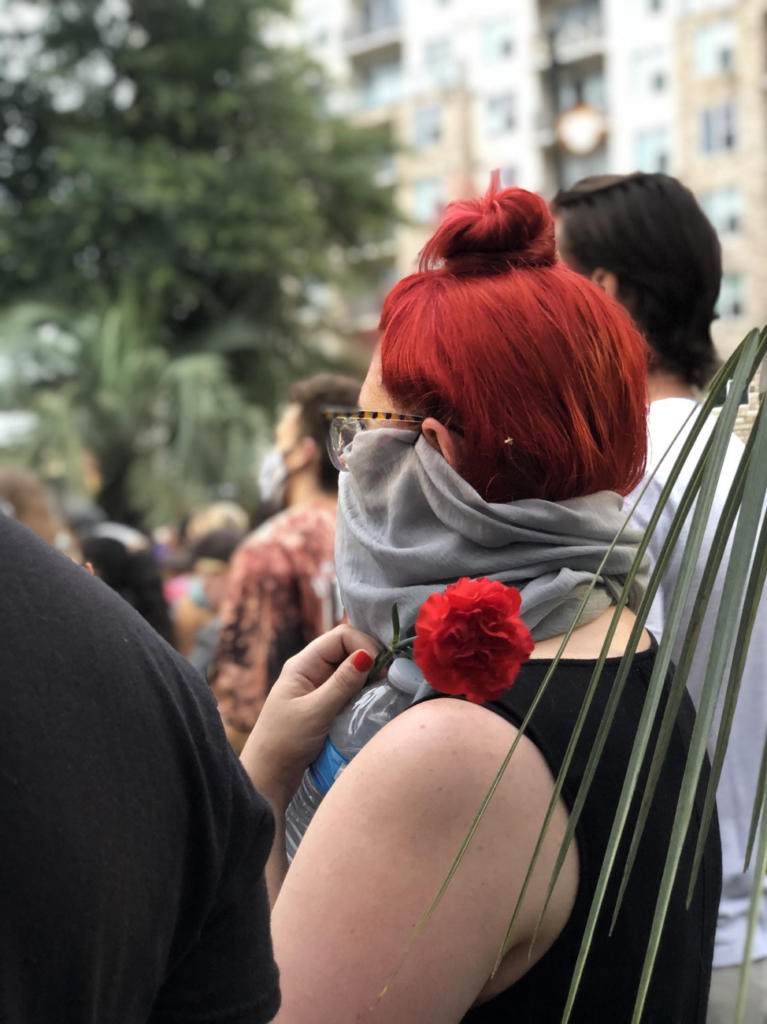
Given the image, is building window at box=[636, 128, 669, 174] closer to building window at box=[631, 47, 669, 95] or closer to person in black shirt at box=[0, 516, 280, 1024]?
building window at box=[631, 47, 669, 95]

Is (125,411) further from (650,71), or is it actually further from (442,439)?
(650,71)

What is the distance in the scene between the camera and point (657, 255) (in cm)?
229

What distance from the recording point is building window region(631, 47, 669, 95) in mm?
35438

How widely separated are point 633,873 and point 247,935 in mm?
496

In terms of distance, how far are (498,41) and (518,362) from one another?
1588 inches

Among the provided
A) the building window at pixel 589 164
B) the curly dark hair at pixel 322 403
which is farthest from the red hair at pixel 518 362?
the building window at pixel 589 164

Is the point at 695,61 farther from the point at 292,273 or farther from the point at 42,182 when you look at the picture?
the point at 42,182

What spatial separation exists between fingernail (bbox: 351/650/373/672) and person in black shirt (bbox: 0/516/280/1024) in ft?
1.60

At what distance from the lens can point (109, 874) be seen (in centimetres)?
87

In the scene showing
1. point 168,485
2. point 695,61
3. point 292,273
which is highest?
point 695,61

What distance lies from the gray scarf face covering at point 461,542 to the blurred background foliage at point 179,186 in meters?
19.5

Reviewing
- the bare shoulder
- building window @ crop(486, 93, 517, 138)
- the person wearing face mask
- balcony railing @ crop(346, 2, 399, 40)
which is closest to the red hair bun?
the bare shoulder

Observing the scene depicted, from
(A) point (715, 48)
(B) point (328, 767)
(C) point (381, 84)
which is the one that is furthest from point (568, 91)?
(B) point (328, 767)

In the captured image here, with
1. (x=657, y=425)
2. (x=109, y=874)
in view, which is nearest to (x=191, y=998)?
(x=109, y=874)
